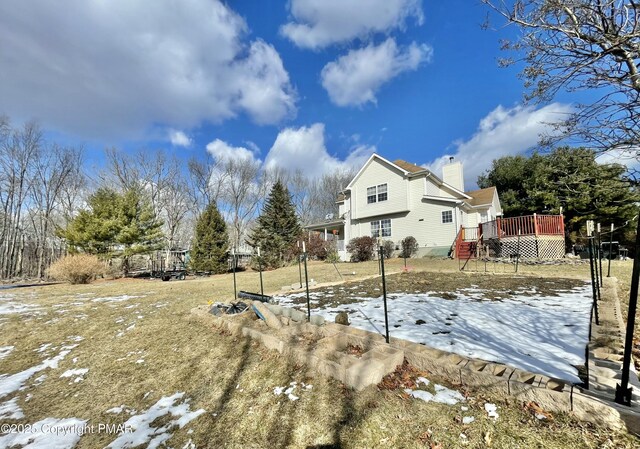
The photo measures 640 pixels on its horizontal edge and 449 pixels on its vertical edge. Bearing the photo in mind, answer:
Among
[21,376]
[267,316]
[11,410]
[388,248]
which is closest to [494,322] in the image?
[267,316]

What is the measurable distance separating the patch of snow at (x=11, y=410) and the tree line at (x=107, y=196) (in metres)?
17.3

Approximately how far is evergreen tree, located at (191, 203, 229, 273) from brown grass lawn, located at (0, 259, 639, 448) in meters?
13.7

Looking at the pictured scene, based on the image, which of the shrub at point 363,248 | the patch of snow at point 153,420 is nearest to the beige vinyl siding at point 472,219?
the shrub at point 363,248

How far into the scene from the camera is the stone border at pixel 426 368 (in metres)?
1.93

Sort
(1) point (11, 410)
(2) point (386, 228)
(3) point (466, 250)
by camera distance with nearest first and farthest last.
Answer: (1) point (11, 410)
(3) point (466, 250)
(2) point (386, 228)

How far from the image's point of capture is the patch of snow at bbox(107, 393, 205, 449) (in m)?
2.38

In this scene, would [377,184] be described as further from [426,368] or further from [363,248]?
[426,368]

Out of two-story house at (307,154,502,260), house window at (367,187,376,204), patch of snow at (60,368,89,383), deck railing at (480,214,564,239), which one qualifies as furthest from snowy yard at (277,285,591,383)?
house window at (367,187,376,204)

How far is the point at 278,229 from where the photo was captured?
75.4ft

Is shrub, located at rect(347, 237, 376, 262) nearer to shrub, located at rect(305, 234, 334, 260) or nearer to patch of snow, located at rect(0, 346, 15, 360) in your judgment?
shrub, located at rect(305, 234, 334, 260)

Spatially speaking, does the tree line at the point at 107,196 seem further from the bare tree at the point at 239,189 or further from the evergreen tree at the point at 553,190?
the evergreen tree at the point at 553,190

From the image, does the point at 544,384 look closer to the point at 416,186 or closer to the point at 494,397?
the point at 494,397

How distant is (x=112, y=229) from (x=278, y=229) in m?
11.2

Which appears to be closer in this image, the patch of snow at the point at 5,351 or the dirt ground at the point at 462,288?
the patch of snow at the point at 5,351
